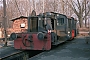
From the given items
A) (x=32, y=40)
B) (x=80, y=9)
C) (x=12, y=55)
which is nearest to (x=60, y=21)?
(x=32, y=40)

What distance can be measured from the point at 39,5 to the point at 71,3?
718 inches

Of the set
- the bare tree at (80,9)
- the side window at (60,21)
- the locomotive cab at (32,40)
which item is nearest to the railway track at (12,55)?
the locomotive cab at (32,40)

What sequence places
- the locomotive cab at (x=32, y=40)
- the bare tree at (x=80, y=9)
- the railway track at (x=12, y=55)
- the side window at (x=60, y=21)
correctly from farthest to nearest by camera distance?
the bare tree at (x=80, y=9), the side window at (x=60, y=21), the locomotive cab at (x=32, y=40), the railway track at (x=12, y=55)

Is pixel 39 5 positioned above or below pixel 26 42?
above

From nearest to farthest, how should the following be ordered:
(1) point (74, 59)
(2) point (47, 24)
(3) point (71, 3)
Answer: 1. (1) point (74, 59)
2. (2) point (47, 24)
3. (3) point (71, 3)

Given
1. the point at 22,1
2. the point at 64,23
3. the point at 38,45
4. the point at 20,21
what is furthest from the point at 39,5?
the point at 38,45

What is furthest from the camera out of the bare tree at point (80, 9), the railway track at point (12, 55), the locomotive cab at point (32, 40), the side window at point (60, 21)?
the bare tree at point (80, 9)

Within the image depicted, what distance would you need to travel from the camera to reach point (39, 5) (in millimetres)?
62344

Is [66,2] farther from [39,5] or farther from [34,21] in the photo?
[34,21]

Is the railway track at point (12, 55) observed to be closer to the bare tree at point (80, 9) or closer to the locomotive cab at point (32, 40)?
the locomotive cab at point (32, 40)

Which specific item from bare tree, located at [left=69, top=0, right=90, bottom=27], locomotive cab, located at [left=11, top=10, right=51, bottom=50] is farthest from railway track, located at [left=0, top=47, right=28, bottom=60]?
bare tree, located at [left=69, top=0, right=90, bottom=27]

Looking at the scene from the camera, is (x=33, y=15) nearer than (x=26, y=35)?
No

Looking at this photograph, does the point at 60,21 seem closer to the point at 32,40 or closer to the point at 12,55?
the point at 32,40

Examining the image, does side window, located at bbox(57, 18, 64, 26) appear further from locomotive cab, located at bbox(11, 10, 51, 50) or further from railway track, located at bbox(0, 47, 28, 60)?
railway track, located at bbox(0, 47, 28, 60)
